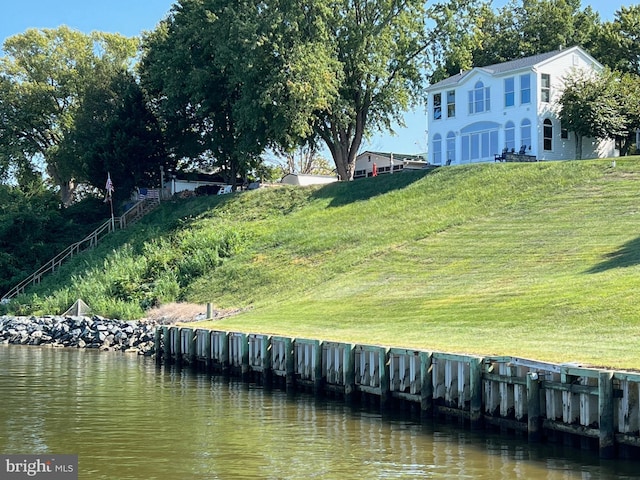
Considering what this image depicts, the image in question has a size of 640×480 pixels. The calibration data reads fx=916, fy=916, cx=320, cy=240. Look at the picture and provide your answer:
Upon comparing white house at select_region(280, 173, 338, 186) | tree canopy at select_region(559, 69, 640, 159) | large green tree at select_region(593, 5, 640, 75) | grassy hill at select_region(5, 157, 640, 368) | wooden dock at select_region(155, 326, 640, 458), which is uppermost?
large green tree at select_region(593, 5, 640, 75)

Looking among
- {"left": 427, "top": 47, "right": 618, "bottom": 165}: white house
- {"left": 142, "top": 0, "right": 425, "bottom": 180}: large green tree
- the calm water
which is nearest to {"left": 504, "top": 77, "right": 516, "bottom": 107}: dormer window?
{"left": 427, "top": 47, "right": 618, "bottom": 165}: white house

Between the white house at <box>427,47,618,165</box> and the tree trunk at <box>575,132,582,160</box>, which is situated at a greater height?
the white house at <box>427,47,618,165</box>

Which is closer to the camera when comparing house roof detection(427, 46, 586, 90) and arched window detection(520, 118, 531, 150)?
arched window detection(520, 118, 531, 150)

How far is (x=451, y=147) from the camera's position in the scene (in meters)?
67.3

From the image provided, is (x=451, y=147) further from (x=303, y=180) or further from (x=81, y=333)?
(x=81, y=333)

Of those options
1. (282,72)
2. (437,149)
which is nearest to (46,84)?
(282,72)

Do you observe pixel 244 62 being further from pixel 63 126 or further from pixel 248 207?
pixel 63 126

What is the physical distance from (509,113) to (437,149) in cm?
741

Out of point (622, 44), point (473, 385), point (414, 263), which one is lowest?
point (473, 385)

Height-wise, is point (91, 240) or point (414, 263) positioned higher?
point (91, 240)

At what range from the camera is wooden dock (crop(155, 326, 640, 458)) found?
55.7ft

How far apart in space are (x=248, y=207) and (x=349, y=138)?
40.4 feet

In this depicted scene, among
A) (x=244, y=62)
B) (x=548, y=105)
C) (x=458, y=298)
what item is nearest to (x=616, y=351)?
(x=458, y=298)

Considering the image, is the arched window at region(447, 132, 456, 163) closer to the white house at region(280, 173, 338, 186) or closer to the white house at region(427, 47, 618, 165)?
the white house at region(427, 47, 618, 165)
